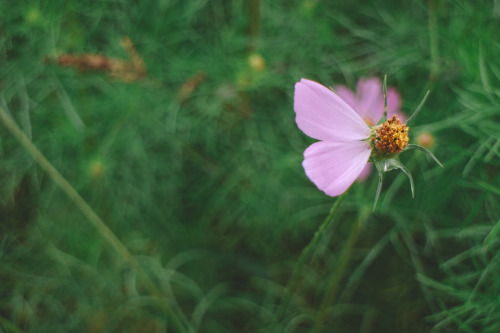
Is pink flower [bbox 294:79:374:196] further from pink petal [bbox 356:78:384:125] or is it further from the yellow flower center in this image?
pink petal [bbox 356:78:384:125]

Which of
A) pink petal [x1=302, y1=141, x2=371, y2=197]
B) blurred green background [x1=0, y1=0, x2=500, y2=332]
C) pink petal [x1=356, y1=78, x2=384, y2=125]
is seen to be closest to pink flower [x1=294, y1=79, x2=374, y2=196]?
pink petal [x1=302, y1=141, x2=371, y2=197]

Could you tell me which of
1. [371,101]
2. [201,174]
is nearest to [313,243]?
[371,101]

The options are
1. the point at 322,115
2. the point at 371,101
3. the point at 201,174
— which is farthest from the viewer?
the point at 201,174

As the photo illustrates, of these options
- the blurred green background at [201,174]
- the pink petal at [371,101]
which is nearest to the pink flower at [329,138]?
the pink petal at [371,101]

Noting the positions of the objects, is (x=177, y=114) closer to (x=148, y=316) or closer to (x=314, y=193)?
(x=314, y=193)

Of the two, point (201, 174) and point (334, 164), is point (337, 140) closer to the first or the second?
point (334, 164)

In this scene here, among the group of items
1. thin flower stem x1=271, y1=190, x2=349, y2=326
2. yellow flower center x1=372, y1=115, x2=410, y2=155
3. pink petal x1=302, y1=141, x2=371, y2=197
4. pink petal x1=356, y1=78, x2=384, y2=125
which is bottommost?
thin flower stem x1=271, y1=190, x2=349, y2=326

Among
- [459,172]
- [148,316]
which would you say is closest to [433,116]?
[459,172]

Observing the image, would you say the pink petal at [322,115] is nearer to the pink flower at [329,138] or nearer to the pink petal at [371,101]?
the pink flower at [329,138]
